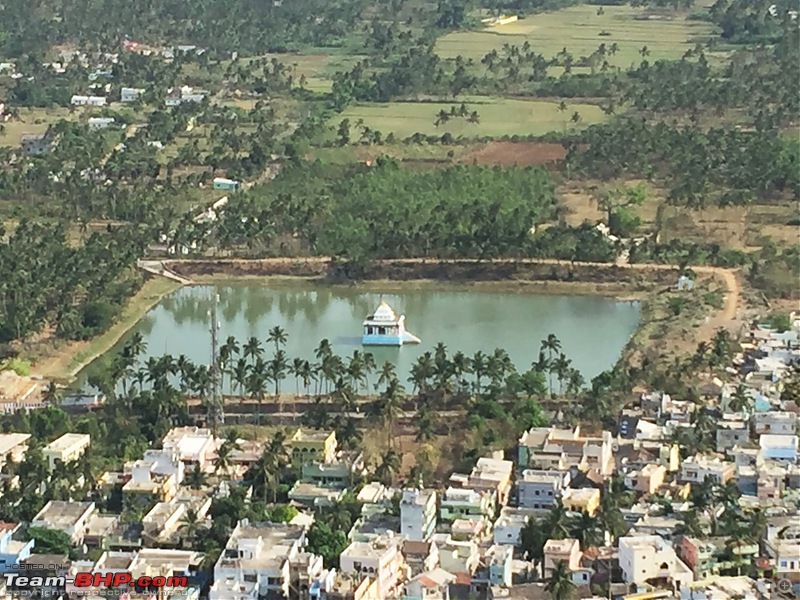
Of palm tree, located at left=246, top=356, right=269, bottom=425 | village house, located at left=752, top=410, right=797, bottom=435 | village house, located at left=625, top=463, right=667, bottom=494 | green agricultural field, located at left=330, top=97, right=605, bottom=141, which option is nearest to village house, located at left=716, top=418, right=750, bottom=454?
village house, located at left=752, top=410, right=797, bottom=435

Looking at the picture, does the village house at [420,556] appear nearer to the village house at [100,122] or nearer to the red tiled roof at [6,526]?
the red tiled roof at [6,526]

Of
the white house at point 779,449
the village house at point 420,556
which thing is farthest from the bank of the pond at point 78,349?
the white house at point 779,449

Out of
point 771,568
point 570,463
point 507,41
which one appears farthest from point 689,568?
point 507,41

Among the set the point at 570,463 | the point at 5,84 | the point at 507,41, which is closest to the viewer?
the point at 570,463

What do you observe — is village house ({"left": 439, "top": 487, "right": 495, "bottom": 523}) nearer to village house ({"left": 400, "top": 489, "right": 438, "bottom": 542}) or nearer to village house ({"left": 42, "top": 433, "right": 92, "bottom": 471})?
village house ({"left": 400, "top": 489, "right": 438, "bottom": 542})

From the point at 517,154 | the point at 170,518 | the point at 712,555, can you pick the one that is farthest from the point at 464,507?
the point at 517,154

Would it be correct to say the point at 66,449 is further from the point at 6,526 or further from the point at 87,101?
the point at 87,101

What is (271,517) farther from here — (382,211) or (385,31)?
(385,31)
